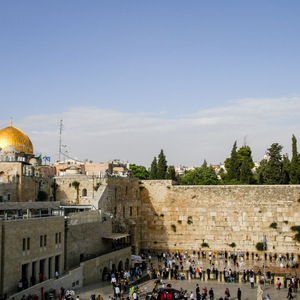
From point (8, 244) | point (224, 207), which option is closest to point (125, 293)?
point (8, 244)

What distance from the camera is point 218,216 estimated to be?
124 ft

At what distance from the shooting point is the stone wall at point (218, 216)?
3638cm

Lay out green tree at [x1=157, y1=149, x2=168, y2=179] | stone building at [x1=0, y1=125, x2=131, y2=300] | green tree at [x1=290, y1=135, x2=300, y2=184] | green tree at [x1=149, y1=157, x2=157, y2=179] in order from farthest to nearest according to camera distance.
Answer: green tree at [x1=149, y1=157, x2=157, y2=179], green tree at [x1=157, y1=149, x2=168, y2=179], green tree at [x1=290, y1=135, x2=300, y2=184], stone building at [x1=0, y1=125, x2=131, y2=300]

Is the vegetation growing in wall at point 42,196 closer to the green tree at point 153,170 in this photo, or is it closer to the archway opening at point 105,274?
the archway opening at point 105,274

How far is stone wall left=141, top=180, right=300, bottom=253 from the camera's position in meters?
36.4

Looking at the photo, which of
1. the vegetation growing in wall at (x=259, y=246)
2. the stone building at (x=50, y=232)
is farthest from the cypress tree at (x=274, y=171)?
the stone building at (x=50, y=232)

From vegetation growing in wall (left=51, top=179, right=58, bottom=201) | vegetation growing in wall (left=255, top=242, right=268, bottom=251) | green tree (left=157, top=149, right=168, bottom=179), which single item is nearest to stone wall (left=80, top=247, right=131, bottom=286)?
vegetation growing in wall (left=51, top=179, right=58, bottom=201)

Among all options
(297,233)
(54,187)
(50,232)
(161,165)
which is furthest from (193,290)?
(161,165)

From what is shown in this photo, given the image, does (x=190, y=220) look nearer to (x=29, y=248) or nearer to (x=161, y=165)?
(x=161, y=165)

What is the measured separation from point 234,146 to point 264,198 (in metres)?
A: 13.3

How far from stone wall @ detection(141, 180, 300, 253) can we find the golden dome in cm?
1195

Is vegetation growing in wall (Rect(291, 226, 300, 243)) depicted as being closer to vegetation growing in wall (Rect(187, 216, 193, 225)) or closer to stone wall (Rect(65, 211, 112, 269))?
vegetation growing in wall (Rect(187, 216, 193, 225))

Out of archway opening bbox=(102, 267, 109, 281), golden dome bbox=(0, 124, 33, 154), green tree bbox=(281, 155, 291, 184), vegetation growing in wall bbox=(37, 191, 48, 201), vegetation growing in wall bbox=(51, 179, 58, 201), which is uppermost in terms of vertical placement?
golden dome bbox=(0, 124, 33, 154)

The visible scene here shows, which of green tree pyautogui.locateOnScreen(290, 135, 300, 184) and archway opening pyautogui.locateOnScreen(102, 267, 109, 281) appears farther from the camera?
green tree pyautogui.locateOnScreen(290, 135, 300, 184)
